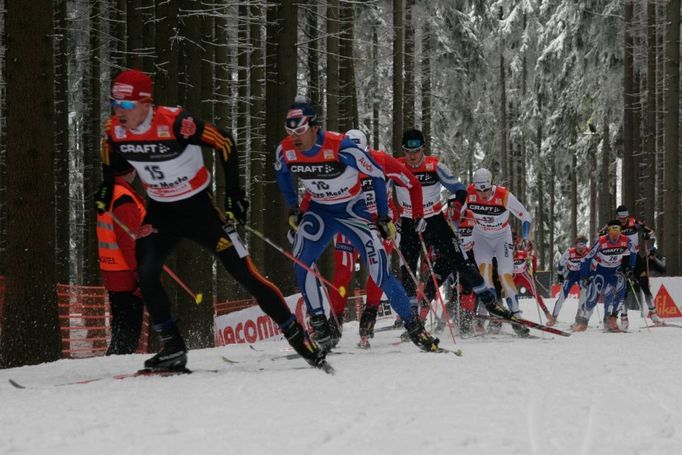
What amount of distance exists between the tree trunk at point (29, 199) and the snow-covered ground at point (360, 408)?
2.76ft

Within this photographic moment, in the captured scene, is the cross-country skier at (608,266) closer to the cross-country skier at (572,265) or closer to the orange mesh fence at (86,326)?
the cross-country skier at (572,265)

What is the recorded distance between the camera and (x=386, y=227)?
7.98 m

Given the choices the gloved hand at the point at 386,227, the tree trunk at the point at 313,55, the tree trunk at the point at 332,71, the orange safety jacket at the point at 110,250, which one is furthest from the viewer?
the tree trunk at the point at 313,55

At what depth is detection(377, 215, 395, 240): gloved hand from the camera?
7.96 metres

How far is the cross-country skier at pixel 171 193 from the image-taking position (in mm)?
6055

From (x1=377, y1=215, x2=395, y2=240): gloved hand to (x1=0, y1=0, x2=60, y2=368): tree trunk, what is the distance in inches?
119

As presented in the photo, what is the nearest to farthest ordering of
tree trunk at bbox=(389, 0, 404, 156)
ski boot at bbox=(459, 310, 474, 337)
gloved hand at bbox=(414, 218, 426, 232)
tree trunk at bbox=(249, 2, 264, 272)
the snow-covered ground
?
the snow-covered ground, gloved hand at bbox=(414, 218, 426, 232), ski boot at bbox=(459, 310, 474, 337), tree trunk at bbox=(249, 2, 264, 272), tree trunk at bbox=(389, 0, 404, 156)

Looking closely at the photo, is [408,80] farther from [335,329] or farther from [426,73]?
[335,329]

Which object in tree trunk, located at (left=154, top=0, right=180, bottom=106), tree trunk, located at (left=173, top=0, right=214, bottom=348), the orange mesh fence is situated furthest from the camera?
tree trunk, located at (left=173, top=0, right=214, bottom=348)

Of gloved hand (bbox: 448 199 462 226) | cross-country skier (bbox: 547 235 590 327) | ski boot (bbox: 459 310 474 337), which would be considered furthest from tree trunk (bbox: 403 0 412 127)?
ski boot (bbox: 459 310 474 337)

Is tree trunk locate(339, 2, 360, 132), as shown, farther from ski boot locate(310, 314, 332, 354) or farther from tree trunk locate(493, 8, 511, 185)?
tree trunk locate(493, 8, 511, 185)

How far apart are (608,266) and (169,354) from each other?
36.4 feet

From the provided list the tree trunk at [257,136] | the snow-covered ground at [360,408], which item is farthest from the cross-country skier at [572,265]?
the snow-covered ground at [360,408]

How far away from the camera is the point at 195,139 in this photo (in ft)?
20.0
